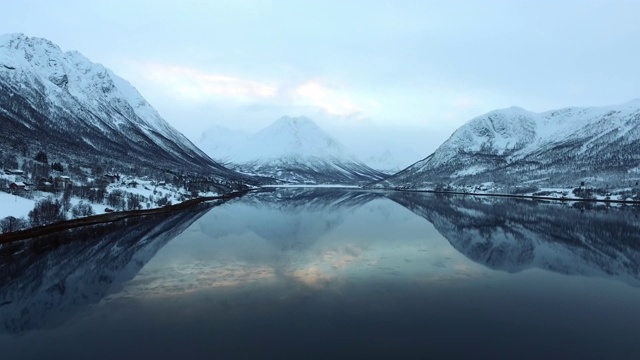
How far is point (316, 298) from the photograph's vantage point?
930 inches

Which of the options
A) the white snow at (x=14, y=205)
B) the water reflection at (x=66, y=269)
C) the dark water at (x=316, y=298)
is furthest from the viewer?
the white snow at (x=14, y=205)

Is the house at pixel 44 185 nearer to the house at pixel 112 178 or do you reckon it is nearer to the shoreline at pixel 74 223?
the shoreline at pixel 74 223

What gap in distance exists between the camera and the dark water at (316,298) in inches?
676

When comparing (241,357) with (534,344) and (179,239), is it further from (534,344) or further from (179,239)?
(179,239)

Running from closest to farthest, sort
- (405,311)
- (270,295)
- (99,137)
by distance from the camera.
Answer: (405,311)
(270,295)
(99,137)

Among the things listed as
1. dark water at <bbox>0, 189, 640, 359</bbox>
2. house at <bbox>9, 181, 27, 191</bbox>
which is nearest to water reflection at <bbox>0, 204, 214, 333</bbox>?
dark water at <bbox>0, 189, 640, 359</bbox>

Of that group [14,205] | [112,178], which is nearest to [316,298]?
[14,205]

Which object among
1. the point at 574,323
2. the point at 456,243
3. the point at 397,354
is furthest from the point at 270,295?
the point at 456,243

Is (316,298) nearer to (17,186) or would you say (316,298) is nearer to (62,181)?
(17,186)

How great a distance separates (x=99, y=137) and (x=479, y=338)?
191128mm

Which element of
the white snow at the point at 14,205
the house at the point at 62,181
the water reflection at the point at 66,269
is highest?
the house at the point at 62,181

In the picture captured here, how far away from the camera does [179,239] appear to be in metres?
45.1

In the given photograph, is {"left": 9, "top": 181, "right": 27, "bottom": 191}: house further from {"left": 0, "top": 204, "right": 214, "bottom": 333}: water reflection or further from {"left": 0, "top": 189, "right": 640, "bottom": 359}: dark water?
{"left": 0, "top": 189, "right": 640, "bottom": 359}: dark water

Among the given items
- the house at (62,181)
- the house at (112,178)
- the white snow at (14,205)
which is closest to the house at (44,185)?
the house at (62,181)
